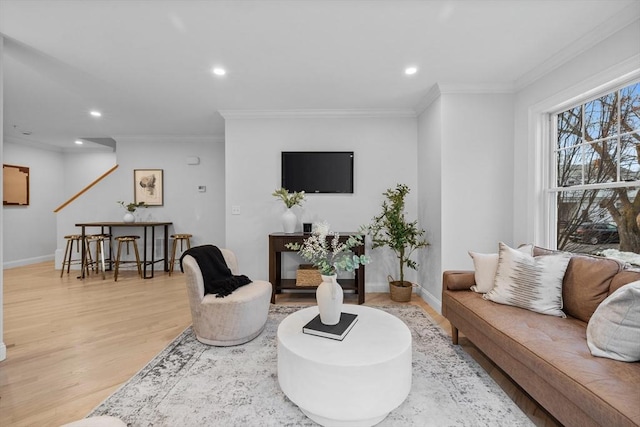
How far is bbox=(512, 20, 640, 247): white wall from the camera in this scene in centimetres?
211

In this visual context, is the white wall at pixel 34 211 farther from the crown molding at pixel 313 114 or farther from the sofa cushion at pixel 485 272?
the sofa cushion at pixel 485 272

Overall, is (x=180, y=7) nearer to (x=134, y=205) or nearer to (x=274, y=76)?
(x=274, y=76)

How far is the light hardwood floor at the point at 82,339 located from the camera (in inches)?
69.7

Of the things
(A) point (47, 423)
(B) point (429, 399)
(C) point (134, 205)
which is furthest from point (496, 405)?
(C) point (134, 205)

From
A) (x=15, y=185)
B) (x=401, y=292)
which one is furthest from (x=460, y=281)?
(x=15, y=185)

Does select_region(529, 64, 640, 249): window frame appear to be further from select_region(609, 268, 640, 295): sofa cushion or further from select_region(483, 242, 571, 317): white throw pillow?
select_region(609, 268, 640, 295): sofa cushion

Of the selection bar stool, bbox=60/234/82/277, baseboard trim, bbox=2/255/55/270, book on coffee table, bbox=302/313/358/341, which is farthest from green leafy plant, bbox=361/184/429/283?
baseboard trim, bbox=2/255/55/270

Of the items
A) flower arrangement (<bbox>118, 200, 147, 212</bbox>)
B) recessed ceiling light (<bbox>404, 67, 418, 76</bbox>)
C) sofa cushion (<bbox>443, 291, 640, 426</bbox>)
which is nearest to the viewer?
sofa cushion (<bbox>443, 291, 640, 426</bbox>)

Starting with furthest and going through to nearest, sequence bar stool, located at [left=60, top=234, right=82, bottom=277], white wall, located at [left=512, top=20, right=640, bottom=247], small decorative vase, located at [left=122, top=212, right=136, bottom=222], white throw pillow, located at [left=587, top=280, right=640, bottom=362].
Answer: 1. small decorative vase, located at [left=122, top=212, right=136, bottom=222]
2. bar stool, located at [left=60, top=234, right=82, bottom=277]
3. white wall, located at [left=512, top=20, right=640, bottom=247]
4. white throw pillow, located at [left=587, top=280, right=640, bottom=362]

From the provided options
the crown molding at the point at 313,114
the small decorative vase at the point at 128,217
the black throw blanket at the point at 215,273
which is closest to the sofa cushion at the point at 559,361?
the black throw blanket at the point at 215,273

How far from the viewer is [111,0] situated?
187cm

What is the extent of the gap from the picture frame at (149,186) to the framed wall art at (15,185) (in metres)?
2.33

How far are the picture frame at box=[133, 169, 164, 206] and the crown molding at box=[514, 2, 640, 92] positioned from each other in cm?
569

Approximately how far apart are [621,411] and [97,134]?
7008 millimetres
